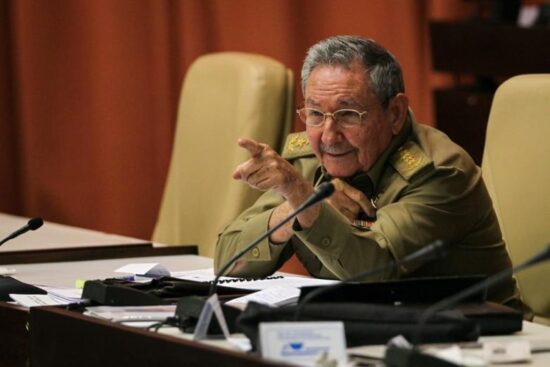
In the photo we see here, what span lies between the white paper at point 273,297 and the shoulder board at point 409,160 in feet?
1.86

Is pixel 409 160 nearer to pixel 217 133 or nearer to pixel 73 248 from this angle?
pixel 73 248

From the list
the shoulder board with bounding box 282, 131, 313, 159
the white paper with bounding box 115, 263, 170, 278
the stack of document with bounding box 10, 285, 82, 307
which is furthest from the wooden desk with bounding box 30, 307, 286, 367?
the shoulder board with bounding box 282, 131, 313, 159

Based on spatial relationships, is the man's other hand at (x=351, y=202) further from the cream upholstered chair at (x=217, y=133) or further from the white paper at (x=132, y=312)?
the cream upholstered chair at (x=217, y=133)

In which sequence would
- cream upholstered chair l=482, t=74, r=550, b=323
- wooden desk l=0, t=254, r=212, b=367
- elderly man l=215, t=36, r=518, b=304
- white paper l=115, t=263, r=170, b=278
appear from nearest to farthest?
wooden desk l=0, t=254, r=212, b=367 → white paper l=115, t=263, r=170, b=278 → elderly man l=215, t=36, r=518, b=304 → cream upholstered chair l=482, t=74, r=550, b=323

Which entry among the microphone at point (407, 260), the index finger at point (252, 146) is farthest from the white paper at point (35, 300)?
the microphone at point (407, 260)

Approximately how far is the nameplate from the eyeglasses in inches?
45.1

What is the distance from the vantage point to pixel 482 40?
4.20 m

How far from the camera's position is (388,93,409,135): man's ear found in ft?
9.72

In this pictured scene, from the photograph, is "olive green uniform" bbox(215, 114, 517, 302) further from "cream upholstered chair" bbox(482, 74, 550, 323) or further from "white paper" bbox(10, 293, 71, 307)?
"white paper" bbox(10, 293, 71, 307)

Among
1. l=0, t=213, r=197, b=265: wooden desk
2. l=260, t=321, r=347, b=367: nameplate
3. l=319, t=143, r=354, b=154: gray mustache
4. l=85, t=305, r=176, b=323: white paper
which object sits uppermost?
l=260, t=321, r=347, b=367: nameplate

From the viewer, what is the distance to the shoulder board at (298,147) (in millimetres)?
3094

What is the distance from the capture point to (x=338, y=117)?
9.64 feet

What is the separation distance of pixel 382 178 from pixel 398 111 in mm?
152

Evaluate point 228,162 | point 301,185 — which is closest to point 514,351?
point 301,185
